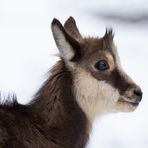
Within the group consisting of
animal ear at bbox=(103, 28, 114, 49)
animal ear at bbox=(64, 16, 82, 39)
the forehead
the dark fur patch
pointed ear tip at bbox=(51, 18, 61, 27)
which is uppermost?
pointed ear tip at bbox=(51, 18, 61, 27)

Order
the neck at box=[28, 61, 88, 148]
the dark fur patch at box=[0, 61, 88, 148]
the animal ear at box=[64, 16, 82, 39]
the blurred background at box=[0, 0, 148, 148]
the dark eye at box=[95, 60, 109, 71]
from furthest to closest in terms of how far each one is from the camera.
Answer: the blurred background at box=[0, 0, 148, 148] → the animal ear at box=[64, 16, 82, 39] → the dark eye at box=[95, 60, 109, 71] → the neck at box=[28, 61, 88, 148] → the dark fur patch at box=[0, 61, 88, 148]

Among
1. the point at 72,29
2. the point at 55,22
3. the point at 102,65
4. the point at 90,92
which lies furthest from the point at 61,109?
the point at 72,29

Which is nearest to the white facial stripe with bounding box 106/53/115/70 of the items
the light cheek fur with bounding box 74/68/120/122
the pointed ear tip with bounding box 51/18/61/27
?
the light cheek fur with bounding box 74/68/120/122

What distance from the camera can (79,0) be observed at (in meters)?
9.42

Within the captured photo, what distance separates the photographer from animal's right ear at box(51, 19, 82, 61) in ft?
16.1

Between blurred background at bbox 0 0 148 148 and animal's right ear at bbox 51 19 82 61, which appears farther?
blurred background at bbox 0 0 148 148

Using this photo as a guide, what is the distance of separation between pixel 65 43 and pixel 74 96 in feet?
1.02

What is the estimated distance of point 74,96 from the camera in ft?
16.5

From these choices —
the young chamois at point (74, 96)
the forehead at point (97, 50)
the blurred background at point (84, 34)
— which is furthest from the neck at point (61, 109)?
the blurred background at point (84, 34)

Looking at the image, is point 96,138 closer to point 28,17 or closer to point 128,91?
point 128,91

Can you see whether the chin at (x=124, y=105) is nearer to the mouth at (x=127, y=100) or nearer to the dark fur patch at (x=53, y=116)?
the mouth at (x=127, y=100)

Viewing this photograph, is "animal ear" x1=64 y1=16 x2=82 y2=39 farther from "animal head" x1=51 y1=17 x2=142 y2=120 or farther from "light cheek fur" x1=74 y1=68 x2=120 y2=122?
"light cheek fur" x1=74 y1=68 x2=120 y2=122

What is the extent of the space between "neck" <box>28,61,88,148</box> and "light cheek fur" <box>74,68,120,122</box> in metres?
0.03

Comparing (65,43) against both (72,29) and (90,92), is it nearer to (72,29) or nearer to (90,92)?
(90,92)
